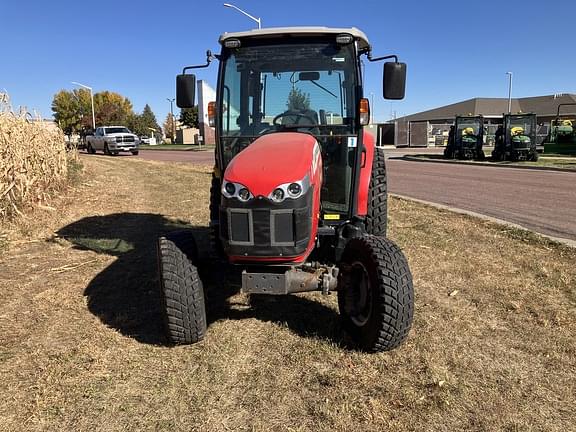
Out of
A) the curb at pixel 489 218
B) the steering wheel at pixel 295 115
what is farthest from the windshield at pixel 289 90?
the curb at pixel 489 218

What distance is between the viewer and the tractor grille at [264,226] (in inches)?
127

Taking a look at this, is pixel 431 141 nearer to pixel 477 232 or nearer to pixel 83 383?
pixel 477 232

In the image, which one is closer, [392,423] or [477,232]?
[392,423]

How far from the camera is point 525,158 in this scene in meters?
23.2

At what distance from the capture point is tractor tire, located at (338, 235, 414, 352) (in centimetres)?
326

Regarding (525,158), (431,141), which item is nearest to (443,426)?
(525,158)

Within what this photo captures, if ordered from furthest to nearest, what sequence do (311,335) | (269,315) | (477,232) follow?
(477,232)
(269,315)
(311,335)

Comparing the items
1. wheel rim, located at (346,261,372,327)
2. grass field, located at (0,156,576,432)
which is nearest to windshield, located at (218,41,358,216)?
wheel rim, located at (346,261,372,327)

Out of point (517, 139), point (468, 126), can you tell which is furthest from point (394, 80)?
point (468, 126)

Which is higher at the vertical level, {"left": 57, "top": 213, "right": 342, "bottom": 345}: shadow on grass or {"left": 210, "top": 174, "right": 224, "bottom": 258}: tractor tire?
{"left": 210, "top": 174, "right": 224, "bottom": 258}: tractor tire

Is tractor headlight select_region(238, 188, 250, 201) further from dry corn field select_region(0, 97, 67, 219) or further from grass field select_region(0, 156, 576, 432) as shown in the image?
dry corn field select_region(0, 97, 67, 219)

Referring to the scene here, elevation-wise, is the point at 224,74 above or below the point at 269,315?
above

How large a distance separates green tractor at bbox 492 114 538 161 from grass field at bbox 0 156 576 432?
18987 mm

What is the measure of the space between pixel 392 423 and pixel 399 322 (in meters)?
0.77
